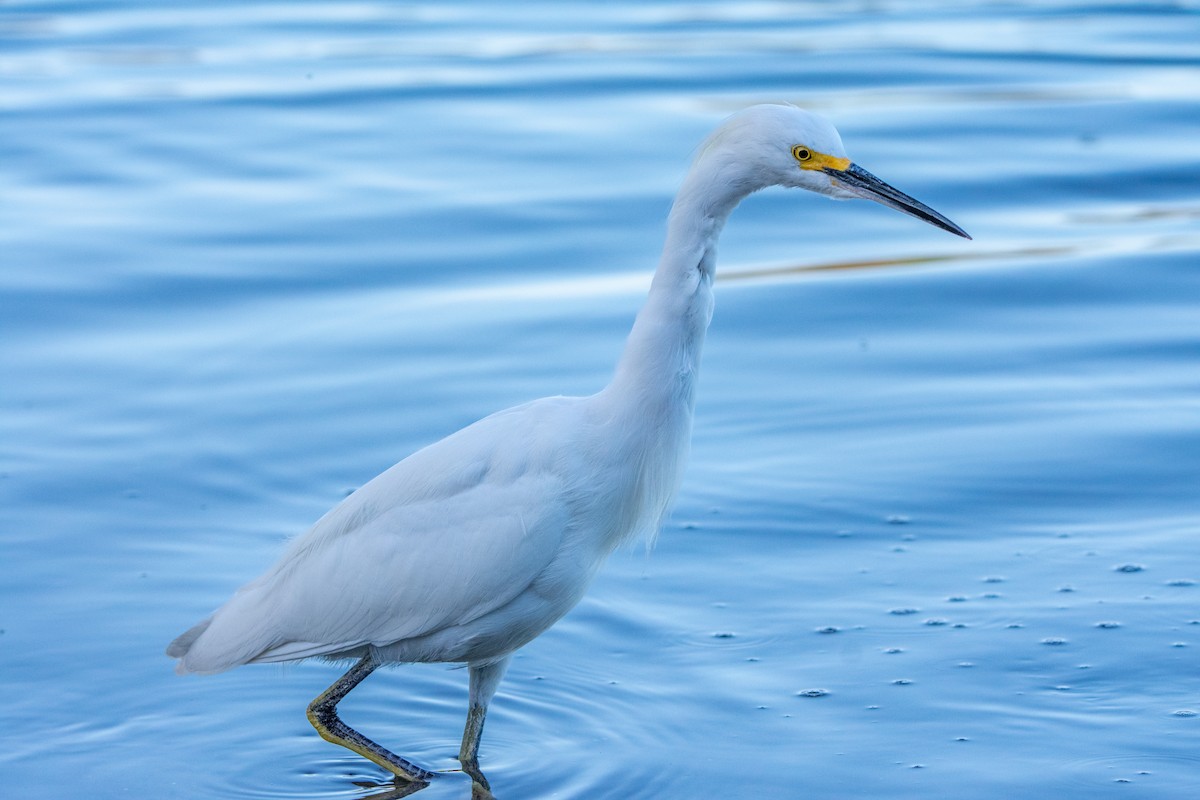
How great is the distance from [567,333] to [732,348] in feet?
2.52

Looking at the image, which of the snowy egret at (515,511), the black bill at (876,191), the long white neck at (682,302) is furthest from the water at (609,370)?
the black bill at (876,191)

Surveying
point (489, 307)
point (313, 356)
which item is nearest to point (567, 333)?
point (489, 307)

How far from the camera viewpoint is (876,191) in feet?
13.9

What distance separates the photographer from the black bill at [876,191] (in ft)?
13.8

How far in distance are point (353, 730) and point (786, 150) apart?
1.99 meters

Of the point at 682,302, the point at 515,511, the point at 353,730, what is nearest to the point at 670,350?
the point at 682,302

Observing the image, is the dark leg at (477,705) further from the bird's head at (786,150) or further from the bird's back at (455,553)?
the bird's head at (786,150)

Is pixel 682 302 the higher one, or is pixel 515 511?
pixel 682 302

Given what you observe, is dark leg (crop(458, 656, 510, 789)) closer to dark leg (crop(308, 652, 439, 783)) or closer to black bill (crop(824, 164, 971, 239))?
dark leg (crop(308, 652, 439, 783))

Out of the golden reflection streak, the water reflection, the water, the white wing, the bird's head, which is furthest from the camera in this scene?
the golden reflection streak

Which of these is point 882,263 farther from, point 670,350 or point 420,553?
point 420,553

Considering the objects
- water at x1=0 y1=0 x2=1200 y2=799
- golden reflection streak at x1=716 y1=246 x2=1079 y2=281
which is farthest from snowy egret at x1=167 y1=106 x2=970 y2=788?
golden reflection streak at x1=716 y1=246 x2=1079 y2=281

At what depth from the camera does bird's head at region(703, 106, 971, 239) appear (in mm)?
4102

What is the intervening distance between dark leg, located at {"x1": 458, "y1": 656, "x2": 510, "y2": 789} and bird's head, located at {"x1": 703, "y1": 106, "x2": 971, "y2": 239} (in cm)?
151
